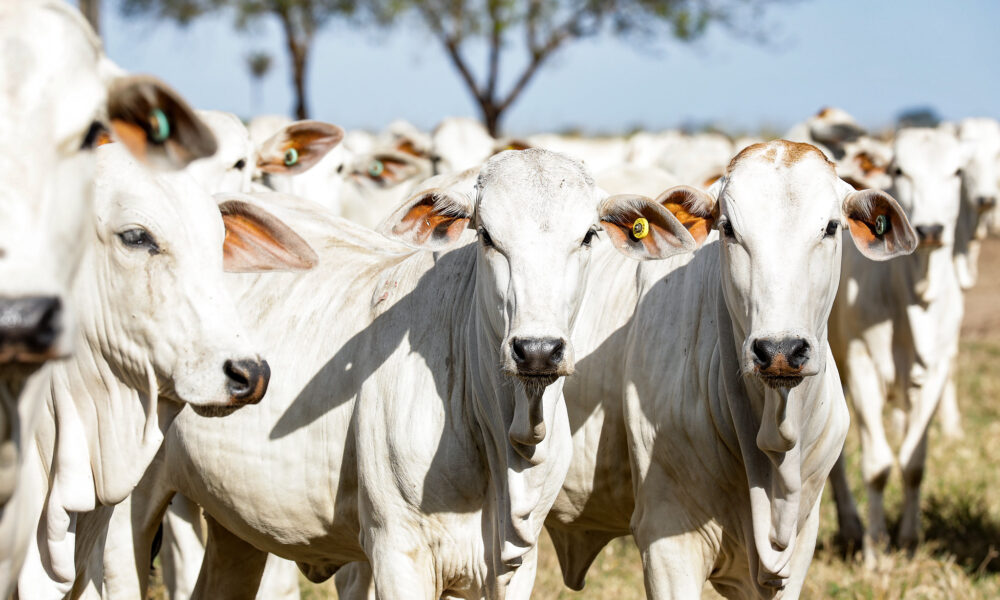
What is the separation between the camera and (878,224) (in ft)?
13.9

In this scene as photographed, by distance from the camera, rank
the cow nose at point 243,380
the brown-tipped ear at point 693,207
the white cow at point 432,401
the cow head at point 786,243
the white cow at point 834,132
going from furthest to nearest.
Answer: the white cow at point 834,132
the brown-tipped ear at point 693,207
the cow head at point 786,243
the white cow at point 432,401
the cow nose at point 243,380

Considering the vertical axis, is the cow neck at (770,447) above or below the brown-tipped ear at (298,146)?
below

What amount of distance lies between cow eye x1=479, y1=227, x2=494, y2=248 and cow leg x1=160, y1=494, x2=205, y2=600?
2.36m

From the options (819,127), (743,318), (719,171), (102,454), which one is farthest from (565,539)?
(819,127)

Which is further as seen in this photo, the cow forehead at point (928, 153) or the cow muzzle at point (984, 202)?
the cow muzzle at point (984, 202)

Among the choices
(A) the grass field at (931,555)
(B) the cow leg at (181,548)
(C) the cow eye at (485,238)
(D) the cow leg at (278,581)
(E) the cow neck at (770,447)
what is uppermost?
(C) the cow eye at (485,238)

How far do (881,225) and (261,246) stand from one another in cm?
208

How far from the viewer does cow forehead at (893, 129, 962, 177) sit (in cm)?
690

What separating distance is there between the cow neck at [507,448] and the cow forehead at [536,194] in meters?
0.22

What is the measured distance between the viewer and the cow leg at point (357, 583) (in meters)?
5.18

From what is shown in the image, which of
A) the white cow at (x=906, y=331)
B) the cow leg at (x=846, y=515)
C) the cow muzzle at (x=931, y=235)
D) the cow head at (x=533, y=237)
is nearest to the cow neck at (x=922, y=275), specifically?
the white cow at (x=906, y=331)

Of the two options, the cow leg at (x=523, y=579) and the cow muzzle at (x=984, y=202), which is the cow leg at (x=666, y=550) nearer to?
the cow leg at (x=523, y=579)

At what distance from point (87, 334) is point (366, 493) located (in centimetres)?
109

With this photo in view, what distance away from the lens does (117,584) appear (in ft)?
15.4
